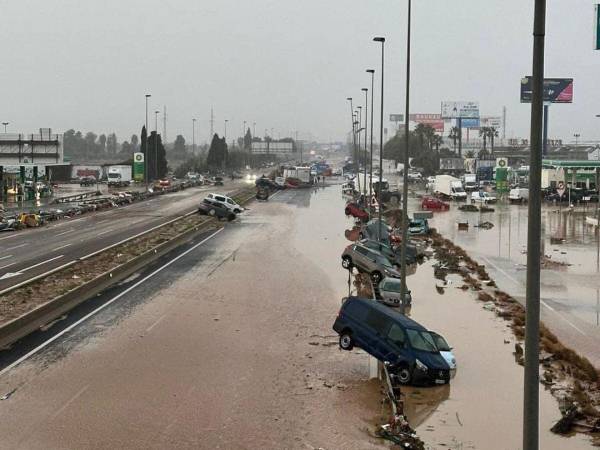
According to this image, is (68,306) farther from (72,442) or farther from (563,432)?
(563,432)

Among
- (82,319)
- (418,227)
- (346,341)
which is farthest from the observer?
(418,227)

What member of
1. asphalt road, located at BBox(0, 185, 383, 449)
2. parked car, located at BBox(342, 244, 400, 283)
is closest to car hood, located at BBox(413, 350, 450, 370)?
asphalt road, located at BBox(0, 185, 383, 449)

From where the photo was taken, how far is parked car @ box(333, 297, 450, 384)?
1677cm

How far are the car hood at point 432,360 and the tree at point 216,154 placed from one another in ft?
525

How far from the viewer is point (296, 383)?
1675 centimetres

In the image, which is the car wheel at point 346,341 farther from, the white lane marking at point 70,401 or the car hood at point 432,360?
the white lane marking at point 70,401

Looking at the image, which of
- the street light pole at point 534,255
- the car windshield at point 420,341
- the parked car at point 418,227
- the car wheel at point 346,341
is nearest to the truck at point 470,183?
the parked car at point 418,227

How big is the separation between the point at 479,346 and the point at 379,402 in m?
6.25

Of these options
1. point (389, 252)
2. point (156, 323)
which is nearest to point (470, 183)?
point (389, 252)

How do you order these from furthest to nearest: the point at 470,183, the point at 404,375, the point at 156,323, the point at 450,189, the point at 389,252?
the point at 470,183 → the point at 450,189 → the point at 389,252 → the point at 156,323 → the point at 404,375

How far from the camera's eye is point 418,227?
5147 centimetres

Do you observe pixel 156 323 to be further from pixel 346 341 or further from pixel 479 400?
pixel 479 400

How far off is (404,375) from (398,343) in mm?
701

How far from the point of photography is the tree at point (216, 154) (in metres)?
177
